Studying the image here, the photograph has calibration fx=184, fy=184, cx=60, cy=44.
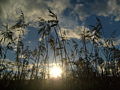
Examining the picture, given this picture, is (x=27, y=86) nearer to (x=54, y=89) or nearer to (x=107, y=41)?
(x=54, y=89)

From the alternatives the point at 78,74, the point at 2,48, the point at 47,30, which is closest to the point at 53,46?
the point at 47,30

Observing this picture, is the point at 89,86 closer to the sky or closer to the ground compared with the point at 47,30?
closer to the ground

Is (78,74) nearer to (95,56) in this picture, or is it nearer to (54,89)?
(95,56)

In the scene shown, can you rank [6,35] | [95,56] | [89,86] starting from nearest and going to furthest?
[89,86]
[6,35]
[95,56]

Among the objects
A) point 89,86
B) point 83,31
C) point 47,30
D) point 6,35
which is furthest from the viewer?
point 83,31

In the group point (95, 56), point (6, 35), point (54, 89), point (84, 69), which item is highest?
point (6, 35)

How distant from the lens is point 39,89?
5.22 m

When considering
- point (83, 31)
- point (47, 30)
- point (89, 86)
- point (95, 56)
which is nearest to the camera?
point (89, 86)

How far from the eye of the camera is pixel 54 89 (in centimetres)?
555

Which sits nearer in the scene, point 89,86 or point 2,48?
point 89,86

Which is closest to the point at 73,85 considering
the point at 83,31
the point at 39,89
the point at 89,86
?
the point at 89,86

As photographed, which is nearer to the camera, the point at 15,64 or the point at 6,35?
the point at 6,35

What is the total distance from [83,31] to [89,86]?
3.52m

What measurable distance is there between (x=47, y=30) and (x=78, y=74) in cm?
241
